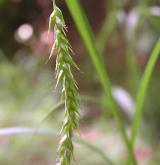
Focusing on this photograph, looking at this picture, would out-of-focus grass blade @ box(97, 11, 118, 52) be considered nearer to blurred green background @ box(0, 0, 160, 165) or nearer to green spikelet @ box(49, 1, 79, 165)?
blurred green background @ box(0, 0, 160, 165)

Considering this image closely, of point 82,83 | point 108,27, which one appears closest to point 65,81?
point 108,27

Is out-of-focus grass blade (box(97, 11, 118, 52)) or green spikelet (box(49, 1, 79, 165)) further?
out-of-focus grass blade (box(97, 11, 118, 52))

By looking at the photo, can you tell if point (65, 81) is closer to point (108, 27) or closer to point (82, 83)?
point (108, 27)

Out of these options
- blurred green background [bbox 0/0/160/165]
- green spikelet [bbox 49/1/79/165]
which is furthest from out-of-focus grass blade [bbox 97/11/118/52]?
green spikelet [bbox 49/1/79/165]

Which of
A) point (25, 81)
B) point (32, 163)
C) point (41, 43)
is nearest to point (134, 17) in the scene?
point (32, 163)

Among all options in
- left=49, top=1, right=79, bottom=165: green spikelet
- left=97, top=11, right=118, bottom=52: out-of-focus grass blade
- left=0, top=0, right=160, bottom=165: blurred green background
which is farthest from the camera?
left=97, top=11, right=118, bottom=52: out-of-focus grass blade
